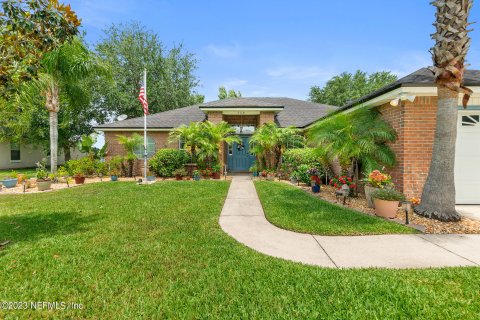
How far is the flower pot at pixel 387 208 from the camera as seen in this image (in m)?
5.57

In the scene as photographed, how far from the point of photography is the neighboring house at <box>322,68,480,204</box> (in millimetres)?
6164

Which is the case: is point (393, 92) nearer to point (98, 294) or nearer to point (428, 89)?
point (428, 89)

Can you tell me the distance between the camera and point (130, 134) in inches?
616

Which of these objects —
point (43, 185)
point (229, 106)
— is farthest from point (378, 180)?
point (43, 185)

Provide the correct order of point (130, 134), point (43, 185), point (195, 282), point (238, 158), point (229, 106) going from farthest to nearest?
point (238, 158), point (130, 134), point (229, 106), point (43, 185), point (195, 282)

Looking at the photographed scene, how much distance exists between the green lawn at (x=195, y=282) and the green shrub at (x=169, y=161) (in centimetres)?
911

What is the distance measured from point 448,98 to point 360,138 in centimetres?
222

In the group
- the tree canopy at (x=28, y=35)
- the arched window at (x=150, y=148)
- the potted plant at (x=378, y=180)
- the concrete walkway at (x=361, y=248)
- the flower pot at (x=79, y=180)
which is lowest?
the concrete walkway at (x=361, y=248)

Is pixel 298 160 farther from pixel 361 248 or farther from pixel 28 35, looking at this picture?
pixel 28 35

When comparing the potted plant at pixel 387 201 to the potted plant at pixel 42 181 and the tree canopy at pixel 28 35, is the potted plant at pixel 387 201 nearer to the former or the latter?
the tree canopy at pixel 28 35

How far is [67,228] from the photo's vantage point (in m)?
5.11

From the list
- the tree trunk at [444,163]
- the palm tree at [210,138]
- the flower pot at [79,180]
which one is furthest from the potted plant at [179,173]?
the tree trunk at [444,163]

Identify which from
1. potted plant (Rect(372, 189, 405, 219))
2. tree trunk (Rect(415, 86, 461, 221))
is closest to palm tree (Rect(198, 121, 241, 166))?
potted plant (Rect(372, 189, 405, 219))

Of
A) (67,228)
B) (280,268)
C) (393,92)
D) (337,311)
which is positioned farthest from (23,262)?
(393,92)
